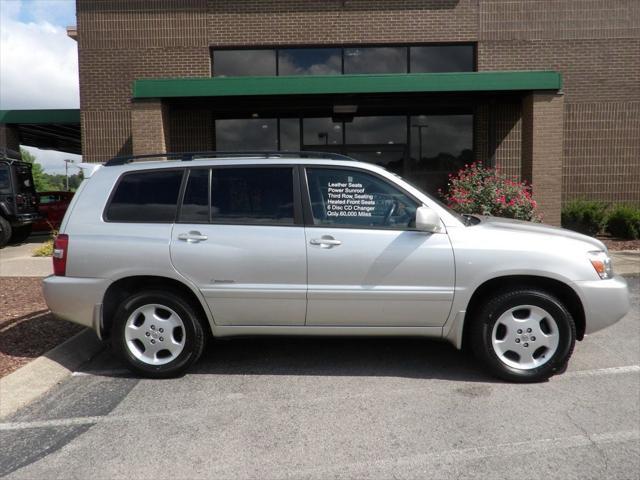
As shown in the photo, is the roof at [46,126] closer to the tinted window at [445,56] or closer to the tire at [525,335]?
the tinted window at [445,56]

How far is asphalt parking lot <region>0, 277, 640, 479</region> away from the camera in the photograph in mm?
3035

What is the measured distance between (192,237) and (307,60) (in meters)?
9.73

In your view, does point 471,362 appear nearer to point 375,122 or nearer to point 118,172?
point 118,172

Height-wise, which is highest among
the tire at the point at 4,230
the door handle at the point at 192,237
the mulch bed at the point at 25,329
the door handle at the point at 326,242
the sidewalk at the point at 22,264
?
the door handle at the point at 192,237

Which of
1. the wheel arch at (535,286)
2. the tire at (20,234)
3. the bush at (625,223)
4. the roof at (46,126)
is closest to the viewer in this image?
the wheel arch at (535,286)

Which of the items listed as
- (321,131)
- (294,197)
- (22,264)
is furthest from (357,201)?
(321,131)

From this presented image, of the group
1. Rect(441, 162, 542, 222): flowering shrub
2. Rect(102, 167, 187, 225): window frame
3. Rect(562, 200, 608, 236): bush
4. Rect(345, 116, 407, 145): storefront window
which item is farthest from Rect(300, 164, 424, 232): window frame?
Rect(562, 200, 608, 236): bush

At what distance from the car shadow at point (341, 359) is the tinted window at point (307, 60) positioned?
29.9 ft

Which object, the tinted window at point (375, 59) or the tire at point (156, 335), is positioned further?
the tinted window at point (375, 59)

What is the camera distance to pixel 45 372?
4.45 metres

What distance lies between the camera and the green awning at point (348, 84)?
10.9 meters

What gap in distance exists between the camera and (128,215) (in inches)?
175

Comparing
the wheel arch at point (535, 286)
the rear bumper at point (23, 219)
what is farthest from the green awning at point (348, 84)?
the wheel arch at point (535, 286)

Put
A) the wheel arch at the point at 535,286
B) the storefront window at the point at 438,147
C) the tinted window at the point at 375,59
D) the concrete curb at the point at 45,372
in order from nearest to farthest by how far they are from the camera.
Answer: the concrete curb at the point at 45,372, the wheel arch at the point at 535,286, the tinted window at the point at 375,59, the storefront window at the point at 438,147
